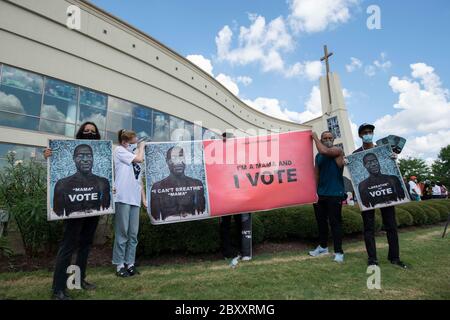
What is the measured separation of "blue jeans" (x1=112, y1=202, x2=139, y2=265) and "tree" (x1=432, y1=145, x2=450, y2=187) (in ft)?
260

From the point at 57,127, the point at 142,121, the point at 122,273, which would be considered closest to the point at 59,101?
the point at 57,127

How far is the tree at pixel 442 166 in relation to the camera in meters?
64.5

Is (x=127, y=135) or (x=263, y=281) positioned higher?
(x=127, y=135)

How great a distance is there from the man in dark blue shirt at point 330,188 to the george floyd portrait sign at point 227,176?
262 millimetres

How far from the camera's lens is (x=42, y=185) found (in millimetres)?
5250

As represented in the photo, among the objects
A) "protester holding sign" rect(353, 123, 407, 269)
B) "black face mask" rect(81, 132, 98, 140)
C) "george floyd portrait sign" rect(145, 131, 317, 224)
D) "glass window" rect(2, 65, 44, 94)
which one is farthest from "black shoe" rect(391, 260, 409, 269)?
"glass window" rect(2, 65, 44, 94)

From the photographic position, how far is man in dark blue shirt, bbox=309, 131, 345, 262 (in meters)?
4.60

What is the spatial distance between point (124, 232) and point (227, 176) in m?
2.04

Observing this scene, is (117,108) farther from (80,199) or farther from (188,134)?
(80,199)

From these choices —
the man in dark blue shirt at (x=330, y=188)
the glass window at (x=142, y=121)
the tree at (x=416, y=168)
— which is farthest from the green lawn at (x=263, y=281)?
the tree at (x=416, y=168)

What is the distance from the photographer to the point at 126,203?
155 inches

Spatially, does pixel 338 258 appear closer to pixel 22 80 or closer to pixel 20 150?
pixel 20 150

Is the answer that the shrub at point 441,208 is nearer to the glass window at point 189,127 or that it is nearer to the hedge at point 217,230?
the hedge at point 217,230
